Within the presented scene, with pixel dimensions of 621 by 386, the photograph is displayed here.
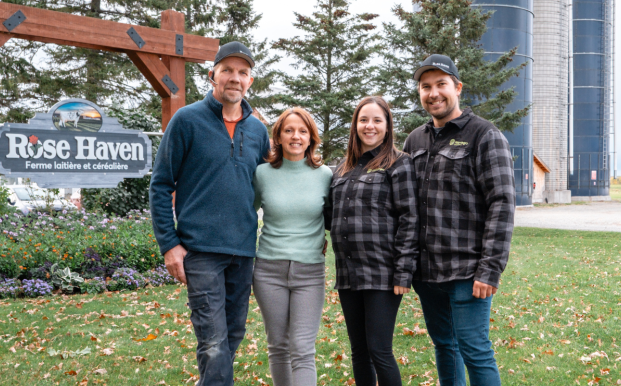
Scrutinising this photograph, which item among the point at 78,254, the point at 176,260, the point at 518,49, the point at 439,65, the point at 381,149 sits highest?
the point at 518,49

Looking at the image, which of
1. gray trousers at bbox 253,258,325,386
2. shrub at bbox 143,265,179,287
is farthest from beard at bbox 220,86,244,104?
shrub at bbox 143,265,179,287

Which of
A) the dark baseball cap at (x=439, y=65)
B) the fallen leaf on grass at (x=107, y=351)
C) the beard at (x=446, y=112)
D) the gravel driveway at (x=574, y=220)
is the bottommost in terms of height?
the gravel driveway at (x=574, y=220)

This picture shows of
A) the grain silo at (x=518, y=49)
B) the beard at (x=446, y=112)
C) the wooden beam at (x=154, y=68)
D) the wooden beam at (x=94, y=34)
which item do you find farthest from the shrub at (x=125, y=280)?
the grain silo at (x=518, y=49)

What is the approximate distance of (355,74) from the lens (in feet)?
76.5

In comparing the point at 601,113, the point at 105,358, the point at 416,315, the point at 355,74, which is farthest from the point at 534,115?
the point at 105,358

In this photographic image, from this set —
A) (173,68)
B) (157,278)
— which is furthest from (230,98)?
(173,68)

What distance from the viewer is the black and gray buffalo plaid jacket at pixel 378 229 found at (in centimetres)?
292

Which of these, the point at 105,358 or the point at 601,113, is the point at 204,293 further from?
the point at 601,113

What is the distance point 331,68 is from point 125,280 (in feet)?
57.0

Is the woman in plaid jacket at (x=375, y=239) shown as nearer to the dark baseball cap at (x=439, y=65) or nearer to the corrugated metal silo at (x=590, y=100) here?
the dark baseball cap at (x=439, y=65)

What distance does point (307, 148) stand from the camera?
11.0 ft

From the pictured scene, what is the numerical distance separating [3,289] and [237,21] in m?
16.6

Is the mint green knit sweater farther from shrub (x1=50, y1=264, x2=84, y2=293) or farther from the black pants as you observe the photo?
shrub (x1=50, y1=264, x2=84, y2=293)

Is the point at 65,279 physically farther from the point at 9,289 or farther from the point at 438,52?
the point at 438,52
